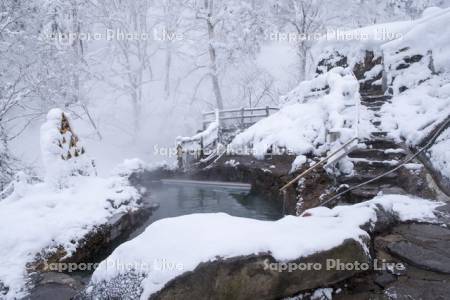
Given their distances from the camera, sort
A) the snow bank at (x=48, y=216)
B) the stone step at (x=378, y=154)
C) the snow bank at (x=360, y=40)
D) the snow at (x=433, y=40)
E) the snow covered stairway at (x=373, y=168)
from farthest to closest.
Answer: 1. the snow bank at (x=360, y=40)
2. the snow at (x=433, y=40)
3. the stone step at (x=378, y=154)
4. the snow covered stairway at (x=373, y=168)
5. the snow bank at (x=48, y=216)

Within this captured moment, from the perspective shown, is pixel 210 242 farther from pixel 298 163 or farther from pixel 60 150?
pixel 60 150

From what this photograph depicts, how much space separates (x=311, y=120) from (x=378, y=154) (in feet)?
10.5

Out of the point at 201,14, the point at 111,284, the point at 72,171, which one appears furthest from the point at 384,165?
the point at 201,14

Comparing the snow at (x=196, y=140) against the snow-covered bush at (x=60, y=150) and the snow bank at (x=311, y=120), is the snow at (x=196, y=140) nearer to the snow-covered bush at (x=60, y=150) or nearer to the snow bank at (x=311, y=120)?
the snow bank at (x=311, y=120)

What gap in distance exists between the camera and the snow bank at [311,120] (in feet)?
28.1

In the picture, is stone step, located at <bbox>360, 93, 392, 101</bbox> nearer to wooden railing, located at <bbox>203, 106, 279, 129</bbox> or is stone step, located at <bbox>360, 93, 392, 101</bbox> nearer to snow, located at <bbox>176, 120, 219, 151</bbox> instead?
wooden railing, located at <bbox>203, 106, 279, 129</bbox>

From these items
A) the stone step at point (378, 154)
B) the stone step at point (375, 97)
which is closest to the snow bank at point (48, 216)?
the stone step at point (378, 154)

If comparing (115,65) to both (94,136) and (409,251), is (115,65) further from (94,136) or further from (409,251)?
(409,251)

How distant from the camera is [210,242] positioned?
3445 mm

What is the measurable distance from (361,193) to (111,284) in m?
4.90

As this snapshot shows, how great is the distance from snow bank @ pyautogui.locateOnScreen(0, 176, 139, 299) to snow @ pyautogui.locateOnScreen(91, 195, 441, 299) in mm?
2489

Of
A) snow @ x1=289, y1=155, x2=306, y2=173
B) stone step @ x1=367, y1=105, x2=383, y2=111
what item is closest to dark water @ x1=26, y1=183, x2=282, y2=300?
snow @ x1=289, y1=155, x2=306, y2=173

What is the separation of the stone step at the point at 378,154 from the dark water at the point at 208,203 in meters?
2.66

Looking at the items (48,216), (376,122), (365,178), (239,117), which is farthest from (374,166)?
(239,117)
